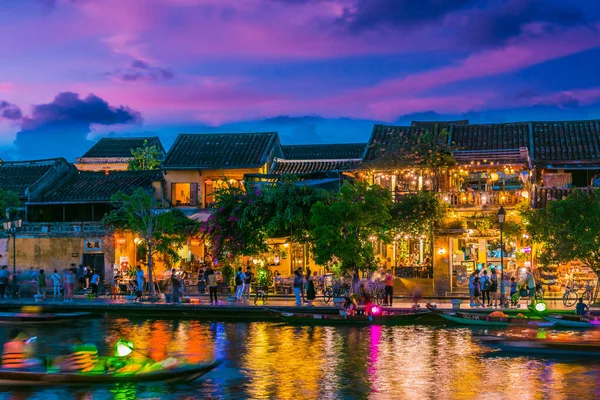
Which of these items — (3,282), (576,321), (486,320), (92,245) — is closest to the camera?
(576,321)

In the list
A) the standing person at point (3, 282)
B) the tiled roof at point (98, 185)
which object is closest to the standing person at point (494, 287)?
the standing person at point (3, 282)

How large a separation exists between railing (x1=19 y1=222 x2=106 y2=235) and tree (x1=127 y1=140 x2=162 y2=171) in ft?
65.6

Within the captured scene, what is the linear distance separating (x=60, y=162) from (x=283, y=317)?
26.1 m

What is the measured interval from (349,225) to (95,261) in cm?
1543

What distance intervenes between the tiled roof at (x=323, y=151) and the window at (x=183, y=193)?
464 inches

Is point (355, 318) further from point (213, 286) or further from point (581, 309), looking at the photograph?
point (581, 309)

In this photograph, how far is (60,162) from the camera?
57.0 metres

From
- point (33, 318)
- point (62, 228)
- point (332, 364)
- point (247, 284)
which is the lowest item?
point (332, 364)

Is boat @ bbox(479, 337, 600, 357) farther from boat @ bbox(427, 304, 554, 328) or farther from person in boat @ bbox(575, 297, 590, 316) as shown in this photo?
person in boat @ bbox(575, 297, 590, 316)

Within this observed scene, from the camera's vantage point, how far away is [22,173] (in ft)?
190

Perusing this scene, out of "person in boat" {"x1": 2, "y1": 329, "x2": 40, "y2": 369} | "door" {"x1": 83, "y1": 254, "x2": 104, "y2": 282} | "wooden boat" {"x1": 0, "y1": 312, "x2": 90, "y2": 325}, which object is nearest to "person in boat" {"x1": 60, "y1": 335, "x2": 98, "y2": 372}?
"person in boat" {"x1": 2, "y1": 329, "x2": 40, "y2": 369}

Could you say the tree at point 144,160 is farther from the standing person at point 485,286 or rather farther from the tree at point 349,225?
the standing person at point 485,286

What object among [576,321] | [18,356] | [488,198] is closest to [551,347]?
[576,321]

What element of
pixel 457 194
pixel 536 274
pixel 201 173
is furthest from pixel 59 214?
pixel 536 274
